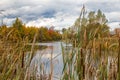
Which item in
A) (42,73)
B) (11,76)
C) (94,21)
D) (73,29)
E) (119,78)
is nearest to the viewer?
(119,78)

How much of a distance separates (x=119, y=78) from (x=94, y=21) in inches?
51.2

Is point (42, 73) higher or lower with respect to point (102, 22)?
lower

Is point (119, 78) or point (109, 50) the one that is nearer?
point (119, 78)

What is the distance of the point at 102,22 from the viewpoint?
296cm

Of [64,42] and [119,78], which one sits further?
[64,42]

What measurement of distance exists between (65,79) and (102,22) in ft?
2.64

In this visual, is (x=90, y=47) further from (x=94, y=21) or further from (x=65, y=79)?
(x=94, y=21)

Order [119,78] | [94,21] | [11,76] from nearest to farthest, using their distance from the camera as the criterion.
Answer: [119,78], [11,76], [94,21]

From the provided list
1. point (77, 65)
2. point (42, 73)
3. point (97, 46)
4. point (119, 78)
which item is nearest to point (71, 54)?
Result: point (77, 65)

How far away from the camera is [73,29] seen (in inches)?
112

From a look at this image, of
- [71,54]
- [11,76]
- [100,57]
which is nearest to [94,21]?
[100,57]

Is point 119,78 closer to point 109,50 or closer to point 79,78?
point 79,78

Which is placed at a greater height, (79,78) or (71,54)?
(71,54)

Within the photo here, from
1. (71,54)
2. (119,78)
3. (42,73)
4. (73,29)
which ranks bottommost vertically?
(42,73)
